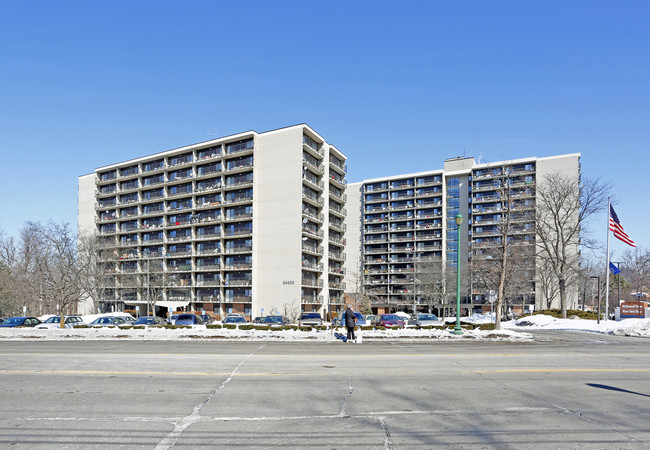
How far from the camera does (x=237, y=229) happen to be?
232ft

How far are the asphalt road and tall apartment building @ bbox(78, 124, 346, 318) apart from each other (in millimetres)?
45923

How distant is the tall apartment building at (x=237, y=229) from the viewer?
2638 inches

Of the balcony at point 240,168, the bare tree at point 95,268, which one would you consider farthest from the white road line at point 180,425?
the balcony at point 240,168

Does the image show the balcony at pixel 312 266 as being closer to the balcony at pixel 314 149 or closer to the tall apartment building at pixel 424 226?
the balcony at pixel 314 149

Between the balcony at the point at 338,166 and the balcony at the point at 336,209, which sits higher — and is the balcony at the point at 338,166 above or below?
above

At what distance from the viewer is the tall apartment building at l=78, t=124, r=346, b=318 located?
220ft

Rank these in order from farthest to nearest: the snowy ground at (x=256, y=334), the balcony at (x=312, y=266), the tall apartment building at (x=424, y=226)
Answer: the tall apartment building at (x=424, y=226) → the balcony at (x=312, y=266) → the snowy ground at (x=256, y=334)

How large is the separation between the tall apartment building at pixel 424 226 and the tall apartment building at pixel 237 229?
23034 mm

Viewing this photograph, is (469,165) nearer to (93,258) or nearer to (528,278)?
(528,278)

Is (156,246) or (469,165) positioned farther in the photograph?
(469,165)

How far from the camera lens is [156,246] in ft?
265

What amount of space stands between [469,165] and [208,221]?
61.9m

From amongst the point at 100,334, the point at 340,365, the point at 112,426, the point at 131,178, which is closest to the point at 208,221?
the point at 131,178

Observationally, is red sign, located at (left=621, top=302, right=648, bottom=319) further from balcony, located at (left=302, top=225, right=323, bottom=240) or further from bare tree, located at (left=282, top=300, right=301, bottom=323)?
balcony, located at (left=302, top=225, right=323, bottom=240)
